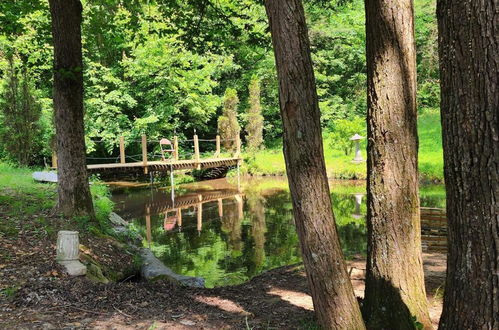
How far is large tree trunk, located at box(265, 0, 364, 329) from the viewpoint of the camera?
2611 millimetres

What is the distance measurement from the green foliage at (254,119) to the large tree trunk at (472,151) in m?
19.5

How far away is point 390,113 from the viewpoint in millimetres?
3008

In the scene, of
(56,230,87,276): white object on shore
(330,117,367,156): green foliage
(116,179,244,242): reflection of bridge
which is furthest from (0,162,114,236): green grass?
(330,117,367,156): green foliage

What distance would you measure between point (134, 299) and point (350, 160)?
16.0m

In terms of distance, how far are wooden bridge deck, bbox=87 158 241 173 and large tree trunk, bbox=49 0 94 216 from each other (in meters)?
7.62

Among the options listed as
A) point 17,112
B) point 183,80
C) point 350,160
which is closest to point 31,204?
point 17,112

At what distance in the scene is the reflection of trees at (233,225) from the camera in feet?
29.0

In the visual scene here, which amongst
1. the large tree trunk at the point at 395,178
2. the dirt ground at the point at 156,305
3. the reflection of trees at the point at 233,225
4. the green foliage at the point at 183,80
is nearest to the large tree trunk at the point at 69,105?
the dirt ground at the point at 156,305

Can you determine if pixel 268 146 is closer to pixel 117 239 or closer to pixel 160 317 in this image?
pixel 117 239

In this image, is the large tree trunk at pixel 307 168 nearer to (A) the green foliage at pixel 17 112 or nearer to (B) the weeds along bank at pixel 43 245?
(B) the weeds along bank at pixel 43 245

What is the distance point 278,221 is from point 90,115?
12.2 meters

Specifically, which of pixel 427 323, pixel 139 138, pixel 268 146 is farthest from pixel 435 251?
pixel 268 146

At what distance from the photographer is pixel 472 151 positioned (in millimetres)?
1848

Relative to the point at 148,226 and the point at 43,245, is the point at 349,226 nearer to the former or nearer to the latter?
the point at 148,226
